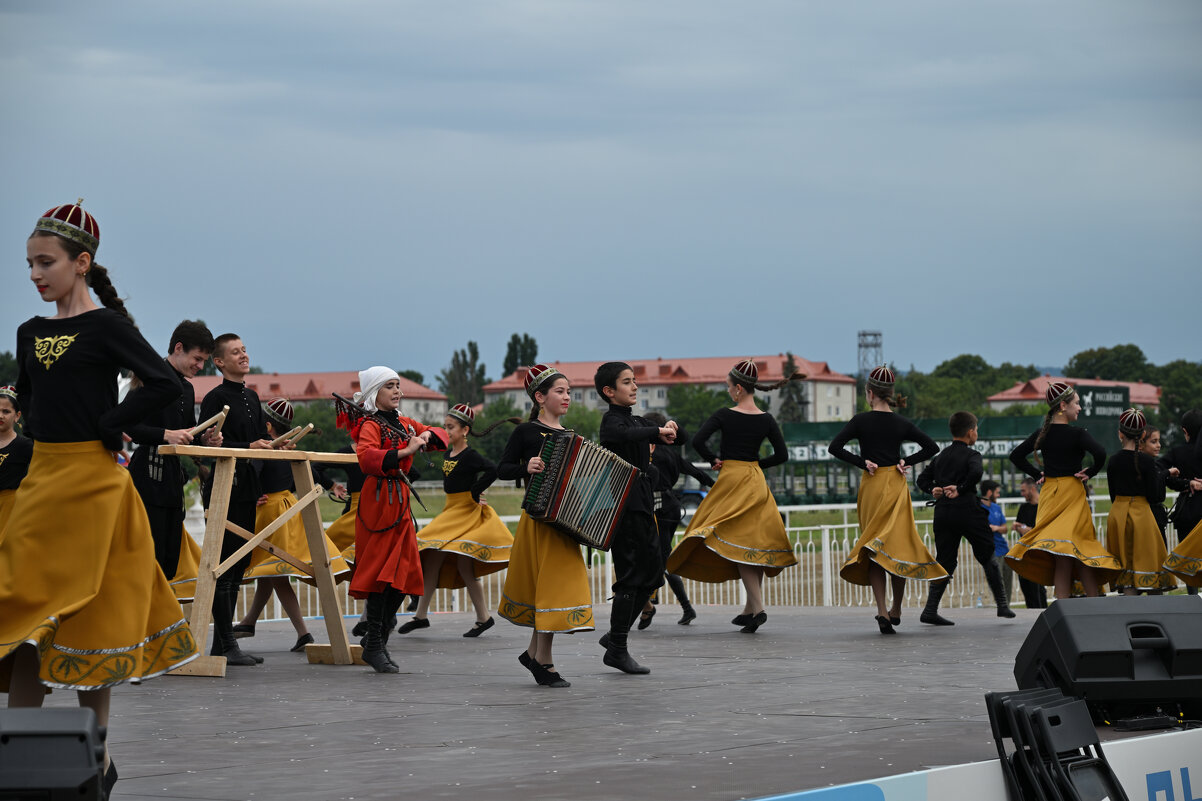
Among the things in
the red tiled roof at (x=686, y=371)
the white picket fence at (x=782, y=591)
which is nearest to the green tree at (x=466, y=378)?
the red tiled roof at (x=686, y=371)

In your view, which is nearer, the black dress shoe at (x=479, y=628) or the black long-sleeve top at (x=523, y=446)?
the black long-sleeve top at (x=523, y=446)

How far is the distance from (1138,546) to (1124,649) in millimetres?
6492

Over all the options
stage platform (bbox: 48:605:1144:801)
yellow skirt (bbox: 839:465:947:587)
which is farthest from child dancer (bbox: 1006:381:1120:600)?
stage platform (bbox: 48:605:1144:801)

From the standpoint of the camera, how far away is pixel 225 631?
31.0 ft

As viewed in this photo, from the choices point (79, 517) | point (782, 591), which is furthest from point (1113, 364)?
point (79, 517)

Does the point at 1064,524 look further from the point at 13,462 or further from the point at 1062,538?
the point at 13,462

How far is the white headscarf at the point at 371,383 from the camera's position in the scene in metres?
8.89

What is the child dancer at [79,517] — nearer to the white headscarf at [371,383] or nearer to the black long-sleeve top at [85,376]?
the black long-sleeve top at [85,376]

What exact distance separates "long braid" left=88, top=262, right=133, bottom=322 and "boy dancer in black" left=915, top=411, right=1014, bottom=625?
27.3ft

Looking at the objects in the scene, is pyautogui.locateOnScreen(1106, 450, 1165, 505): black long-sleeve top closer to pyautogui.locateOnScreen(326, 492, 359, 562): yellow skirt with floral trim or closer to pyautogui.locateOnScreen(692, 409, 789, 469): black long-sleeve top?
pyautogui.locateOnScreen(692, 409, 789, 469): black long-sleeve top

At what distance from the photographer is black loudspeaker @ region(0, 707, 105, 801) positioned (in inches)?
142

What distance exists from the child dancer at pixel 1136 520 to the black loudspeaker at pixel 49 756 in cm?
950

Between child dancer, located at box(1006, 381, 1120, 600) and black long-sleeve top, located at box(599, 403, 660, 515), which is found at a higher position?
black long-sleeve top, located at box(599, 403, 660, 515)

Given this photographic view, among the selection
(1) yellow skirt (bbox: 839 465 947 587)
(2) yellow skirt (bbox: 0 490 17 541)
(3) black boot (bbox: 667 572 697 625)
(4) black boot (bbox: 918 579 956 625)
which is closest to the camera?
(2) yellow skirt (bbox: 0 490 17 541)
